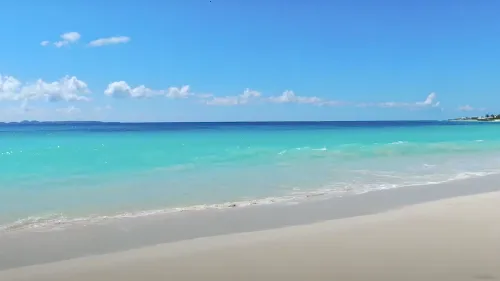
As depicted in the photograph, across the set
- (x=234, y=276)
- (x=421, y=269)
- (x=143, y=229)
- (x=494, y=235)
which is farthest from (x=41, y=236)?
A: (x=494, y=235)

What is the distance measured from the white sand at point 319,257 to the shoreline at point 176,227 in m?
→ 0.34

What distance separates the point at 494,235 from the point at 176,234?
4390mm

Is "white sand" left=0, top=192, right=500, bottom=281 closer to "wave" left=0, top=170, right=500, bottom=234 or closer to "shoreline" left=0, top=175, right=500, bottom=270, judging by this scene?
"shoreline" left=0, top=175, right=500, bottom=270

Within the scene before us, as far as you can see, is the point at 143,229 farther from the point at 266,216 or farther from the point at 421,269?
the point at 421,269

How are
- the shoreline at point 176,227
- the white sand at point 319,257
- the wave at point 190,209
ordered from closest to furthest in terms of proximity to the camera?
the white sand at point 319,257 < the shoreline at point 176,227 < the wave at point 190,209

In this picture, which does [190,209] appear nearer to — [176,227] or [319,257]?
[176,227]

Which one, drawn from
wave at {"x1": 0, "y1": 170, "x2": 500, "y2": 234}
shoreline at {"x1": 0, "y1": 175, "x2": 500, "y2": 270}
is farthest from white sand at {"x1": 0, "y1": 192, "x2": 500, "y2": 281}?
wave at {"x1": 0, "y1": 170, "x2": 500, "y2": 234}

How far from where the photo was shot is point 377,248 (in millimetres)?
5375

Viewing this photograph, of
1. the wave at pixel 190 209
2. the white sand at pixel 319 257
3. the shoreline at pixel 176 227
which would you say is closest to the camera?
the white sand at pixel 319 257

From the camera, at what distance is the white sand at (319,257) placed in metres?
4.58

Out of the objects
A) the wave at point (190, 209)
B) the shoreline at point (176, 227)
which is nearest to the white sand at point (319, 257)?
the shoreline at point (176, 227)

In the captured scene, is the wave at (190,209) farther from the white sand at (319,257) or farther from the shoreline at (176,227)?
the white sand at (319,257)

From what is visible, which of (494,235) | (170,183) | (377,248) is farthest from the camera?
(170,183)

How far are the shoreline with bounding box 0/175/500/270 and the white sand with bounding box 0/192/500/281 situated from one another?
34 centimetres
